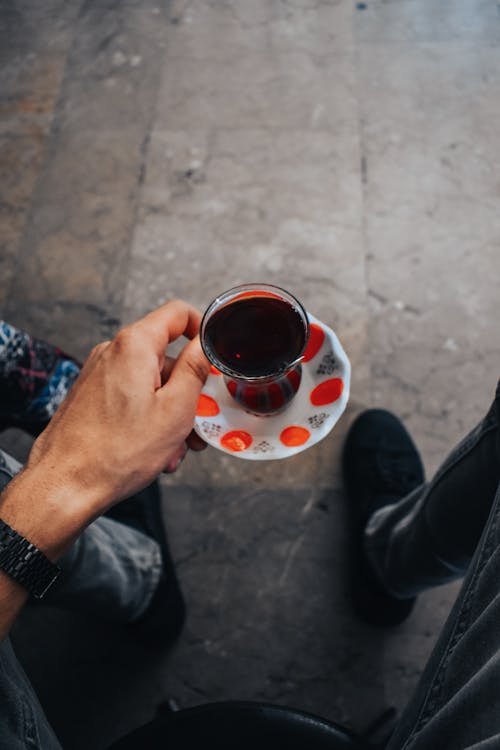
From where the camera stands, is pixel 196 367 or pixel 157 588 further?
pixel 157 588

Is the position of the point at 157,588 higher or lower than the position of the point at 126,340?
lower

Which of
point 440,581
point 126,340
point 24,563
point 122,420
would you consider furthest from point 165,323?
point 440,581

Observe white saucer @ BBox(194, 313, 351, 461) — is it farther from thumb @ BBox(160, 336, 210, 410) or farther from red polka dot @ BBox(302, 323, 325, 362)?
thumb @ BBox(160, 336, 210, 410)

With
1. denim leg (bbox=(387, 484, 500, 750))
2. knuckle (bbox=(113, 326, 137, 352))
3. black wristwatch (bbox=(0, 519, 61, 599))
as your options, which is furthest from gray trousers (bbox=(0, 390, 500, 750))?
knuckle (bbox=(113, 326, 137, 352))

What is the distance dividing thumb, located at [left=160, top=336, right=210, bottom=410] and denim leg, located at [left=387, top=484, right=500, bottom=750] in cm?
49

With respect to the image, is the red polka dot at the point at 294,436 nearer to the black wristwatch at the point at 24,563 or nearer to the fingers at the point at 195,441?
the fingers at the point at 195,441

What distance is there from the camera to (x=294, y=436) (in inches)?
44.1

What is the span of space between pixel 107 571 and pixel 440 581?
711mm

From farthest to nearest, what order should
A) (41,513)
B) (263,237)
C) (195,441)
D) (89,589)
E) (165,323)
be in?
1. (263,237)
2. (89,589)
3. (195,441)
4. (165,323)
5. (41,513)

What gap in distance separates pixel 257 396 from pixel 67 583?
21.2 inches

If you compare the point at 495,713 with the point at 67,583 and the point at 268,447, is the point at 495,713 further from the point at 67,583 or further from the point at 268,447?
the point at 67,583

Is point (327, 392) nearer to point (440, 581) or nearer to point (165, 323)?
point (165, 323)

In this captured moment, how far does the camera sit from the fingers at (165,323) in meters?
0.99

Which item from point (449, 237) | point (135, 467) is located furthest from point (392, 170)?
point (135, 467)
